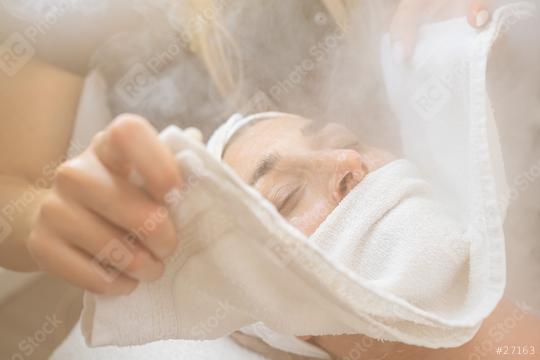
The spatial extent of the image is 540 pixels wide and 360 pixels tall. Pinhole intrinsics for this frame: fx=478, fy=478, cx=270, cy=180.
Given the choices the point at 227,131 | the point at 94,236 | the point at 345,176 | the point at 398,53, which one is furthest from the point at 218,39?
the point at 94,236

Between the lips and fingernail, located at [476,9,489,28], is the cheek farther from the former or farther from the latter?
fingernail, located at [476,9,489,28]

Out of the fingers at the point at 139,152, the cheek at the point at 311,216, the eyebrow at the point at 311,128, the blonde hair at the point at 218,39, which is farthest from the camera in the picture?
the blonde hair at the point at 218,39

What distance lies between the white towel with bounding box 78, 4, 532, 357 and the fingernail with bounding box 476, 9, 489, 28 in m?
0.05

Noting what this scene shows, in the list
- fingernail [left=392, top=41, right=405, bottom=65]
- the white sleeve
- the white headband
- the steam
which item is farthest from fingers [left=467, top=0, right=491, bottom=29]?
the white sleeve

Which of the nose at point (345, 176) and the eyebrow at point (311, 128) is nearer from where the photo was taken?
the nose at point (345, 176)

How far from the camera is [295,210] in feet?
2.46

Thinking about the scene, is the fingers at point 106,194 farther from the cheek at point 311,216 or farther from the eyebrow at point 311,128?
the eyebrow at point 311,128

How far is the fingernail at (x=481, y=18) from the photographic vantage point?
78 cm

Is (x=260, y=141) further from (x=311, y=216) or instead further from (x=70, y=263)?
(x=70, y=263)

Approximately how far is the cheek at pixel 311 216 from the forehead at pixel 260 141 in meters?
0.12

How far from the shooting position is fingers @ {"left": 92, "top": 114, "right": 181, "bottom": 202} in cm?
38

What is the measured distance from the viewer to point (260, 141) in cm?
86

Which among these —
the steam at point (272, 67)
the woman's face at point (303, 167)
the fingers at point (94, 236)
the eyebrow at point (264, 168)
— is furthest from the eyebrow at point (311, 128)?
the fingers at point (94, 236)

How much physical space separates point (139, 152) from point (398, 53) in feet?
2.12
